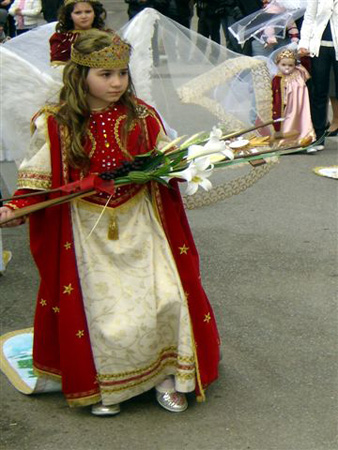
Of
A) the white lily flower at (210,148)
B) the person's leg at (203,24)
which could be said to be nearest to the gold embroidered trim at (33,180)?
the white lily flower at (210,148)

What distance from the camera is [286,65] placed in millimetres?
9406

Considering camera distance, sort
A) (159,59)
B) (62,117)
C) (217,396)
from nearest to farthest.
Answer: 1. (62,117)
2. (217,396)
3. (159,59)

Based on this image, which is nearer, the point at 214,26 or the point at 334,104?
the point at 334,104

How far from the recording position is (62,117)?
4.16 m

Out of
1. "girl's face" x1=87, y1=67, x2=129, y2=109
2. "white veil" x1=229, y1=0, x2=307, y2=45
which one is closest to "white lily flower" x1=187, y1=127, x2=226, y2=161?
"girl's face" x1=87, y1=67, x2=129, y2=109

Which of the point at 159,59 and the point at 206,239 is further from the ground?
the point at 159,59

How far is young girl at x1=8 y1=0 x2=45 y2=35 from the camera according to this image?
43.8 ft

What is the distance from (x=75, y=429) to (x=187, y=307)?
67 cm

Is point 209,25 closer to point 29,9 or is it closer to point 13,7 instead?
point 29,9

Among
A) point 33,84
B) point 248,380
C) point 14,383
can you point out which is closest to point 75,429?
point 14,383

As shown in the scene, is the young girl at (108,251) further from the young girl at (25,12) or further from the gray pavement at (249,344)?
the young girl at (25,12)

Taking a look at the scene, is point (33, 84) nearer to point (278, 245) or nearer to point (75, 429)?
point (278, 245)

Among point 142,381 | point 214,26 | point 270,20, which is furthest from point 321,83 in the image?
point 142,381

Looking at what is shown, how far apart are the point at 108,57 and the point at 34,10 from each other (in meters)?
9.57
